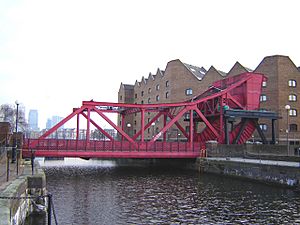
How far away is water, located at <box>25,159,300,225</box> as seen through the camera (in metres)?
12.6

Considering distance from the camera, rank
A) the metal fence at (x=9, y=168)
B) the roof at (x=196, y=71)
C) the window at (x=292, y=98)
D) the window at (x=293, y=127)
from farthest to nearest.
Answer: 1. the roof at (x=196, y=71)
2. the window at (x=292, y=98)
3. the window at (x=293, y=127)
4. the metal fence at (x=9, y=168)

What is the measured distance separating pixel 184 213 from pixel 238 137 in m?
24.7

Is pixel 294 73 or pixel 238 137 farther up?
pixel 294 73

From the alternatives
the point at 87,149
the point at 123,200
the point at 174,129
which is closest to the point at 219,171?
the point at 87,149

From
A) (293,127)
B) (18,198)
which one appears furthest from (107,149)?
(293,127)

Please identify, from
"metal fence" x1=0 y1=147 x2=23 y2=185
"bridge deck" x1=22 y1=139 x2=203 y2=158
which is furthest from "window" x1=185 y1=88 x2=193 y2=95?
"metal fence" x1=0 y1=147 x2=23 y2=185

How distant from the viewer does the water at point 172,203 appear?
1262 centimetres

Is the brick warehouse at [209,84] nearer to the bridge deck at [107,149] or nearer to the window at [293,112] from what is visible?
the window at [293,112]

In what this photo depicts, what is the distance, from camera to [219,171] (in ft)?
92.1

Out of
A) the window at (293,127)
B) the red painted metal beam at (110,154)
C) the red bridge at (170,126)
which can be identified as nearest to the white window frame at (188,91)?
the red bridge at (170,126)

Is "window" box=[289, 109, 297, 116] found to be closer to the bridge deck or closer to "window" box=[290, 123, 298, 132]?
"window" box=[290, 123, 298, 132]

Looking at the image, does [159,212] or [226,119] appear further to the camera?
[226,119]

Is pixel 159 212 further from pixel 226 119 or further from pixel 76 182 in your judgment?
pixel 226 119

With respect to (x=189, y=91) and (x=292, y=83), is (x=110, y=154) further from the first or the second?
(x=189, y=91)
